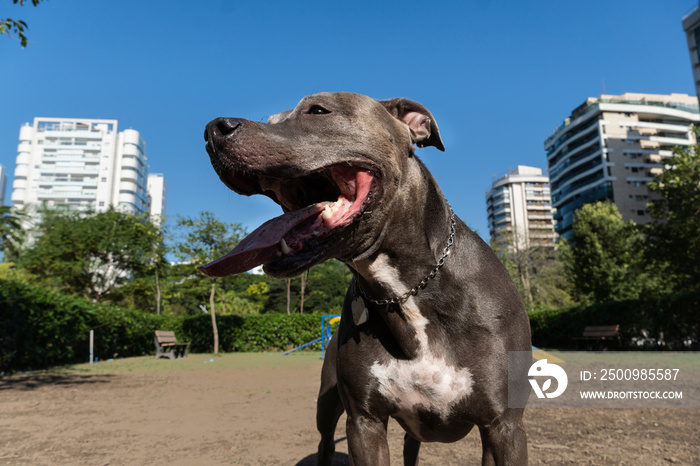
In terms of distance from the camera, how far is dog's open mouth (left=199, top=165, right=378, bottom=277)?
6.14 ft

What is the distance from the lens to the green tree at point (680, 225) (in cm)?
1722

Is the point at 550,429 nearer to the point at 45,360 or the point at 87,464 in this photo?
the point at 87,464

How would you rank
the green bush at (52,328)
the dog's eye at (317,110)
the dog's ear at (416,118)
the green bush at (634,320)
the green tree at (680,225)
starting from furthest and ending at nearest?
the green tree at (680,225) < the green bush at (634,320) < the green bush at (52,328) < the dog's ear at (416,118) < the dog's eye at (317,110)

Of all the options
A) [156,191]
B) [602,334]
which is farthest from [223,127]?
[156,191]

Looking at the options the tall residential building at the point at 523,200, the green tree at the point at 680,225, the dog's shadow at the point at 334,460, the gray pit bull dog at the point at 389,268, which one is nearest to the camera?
the gray pit bull dog at the point at 389,268

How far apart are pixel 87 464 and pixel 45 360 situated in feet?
39.9

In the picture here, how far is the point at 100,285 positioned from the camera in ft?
93.4

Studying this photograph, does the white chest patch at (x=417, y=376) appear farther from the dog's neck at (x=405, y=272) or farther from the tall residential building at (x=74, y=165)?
the tall residential building at (x=74, y=165)

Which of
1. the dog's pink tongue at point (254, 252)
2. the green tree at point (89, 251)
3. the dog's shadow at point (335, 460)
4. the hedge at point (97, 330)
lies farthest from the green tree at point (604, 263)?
the dog's pink tongue at point (254, 252)

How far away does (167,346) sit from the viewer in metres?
19.8

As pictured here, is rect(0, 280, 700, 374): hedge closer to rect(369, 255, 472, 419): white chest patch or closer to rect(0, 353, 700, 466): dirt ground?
rect(0, 353, 700, 466): dirt ground

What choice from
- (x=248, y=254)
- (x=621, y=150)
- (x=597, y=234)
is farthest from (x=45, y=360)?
(x=621, y=150)

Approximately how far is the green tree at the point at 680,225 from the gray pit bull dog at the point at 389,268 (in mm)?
18582

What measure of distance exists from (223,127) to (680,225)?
65.0 feet
